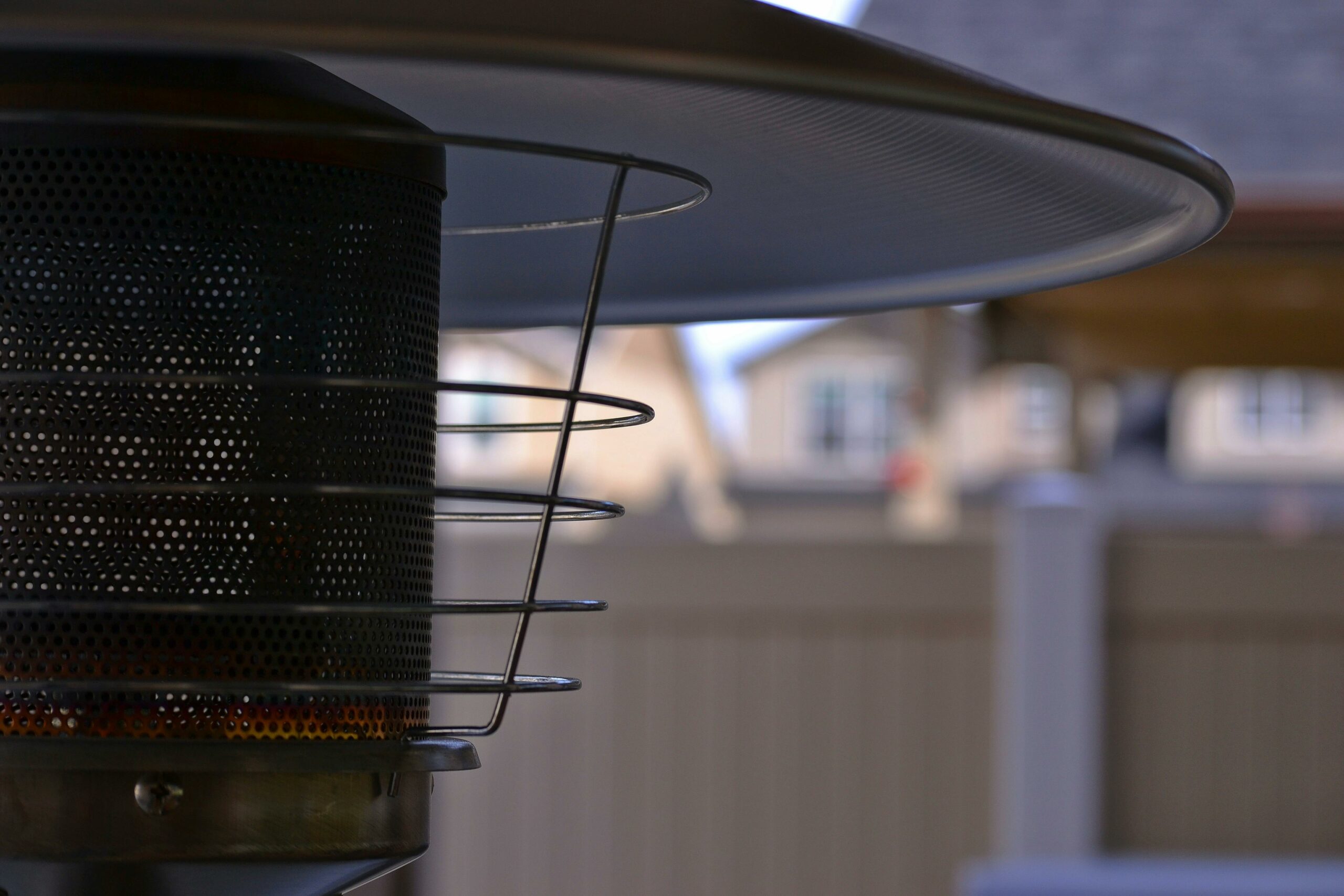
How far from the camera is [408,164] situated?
697mm

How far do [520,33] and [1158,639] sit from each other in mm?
5413

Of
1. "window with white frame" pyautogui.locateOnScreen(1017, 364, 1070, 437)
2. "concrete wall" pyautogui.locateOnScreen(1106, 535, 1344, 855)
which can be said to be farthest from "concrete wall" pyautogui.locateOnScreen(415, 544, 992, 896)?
"window with white frame" pyautogui.locateOnScreen(1017, 364, 1070, 437)

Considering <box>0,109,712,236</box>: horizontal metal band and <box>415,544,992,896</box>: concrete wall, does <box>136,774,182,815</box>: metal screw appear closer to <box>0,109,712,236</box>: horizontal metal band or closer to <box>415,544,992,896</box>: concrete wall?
<box>0,109,712,236</box>: horizontal metal band

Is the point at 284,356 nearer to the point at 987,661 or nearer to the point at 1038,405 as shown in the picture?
the point at 987,661

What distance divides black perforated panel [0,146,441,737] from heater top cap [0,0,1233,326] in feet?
0.28

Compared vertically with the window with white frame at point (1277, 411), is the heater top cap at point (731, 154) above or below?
below

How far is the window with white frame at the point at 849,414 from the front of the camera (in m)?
18.8

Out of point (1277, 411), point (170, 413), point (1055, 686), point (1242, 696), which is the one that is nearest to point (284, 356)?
point (170, 413)

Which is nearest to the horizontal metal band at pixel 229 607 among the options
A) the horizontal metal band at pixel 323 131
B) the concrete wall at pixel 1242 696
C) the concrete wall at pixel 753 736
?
the horizontal metal band at pixel 323 131

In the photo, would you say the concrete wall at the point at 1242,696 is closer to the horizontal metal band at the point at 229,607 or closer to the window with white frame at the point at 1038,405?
the horizontal metal band at the point at 229,607

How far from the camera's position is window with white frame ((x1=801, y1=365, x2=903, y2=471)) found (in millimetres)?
18812

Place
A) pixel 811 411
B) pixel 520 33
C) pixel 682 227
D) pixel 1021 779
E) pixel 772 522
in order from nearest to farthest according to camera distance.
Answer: pixel 520 33, pixel 682 227, pixel 1021 779, pixel 772 522, pixel 811 411

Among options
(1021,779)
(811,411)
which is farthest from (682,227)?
(811,411)

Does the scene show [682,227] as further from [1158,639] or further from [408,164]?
[1158,639]
